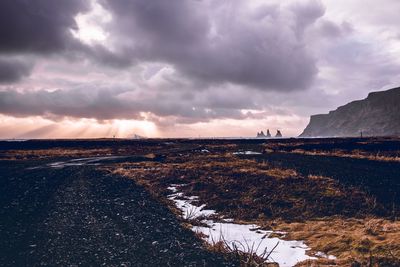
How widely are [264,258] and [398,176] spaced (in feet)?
59.2

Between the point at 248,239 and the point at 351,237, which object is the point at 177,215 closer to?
the point at 248,239

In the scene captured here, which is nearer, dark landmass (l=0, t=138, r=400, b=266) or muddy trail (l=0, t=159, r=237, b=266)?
muddy trail (l=0, t=159, r=237, b=266)

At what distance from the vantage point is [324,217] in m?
13.9

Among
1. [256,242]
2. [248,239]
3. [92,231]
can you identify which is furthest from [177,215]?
[256,242]

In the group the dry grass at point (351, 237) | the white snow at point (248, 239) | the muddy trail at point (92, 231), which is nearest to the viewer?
the dry grass at point (351, 237)

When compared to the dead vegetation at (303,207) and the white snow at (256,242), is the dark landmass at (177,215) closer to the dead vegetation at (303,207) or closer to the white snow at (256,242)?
the dead vegetation at (303,207)

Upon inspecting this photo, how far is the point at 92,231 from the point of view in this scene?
11984 mm

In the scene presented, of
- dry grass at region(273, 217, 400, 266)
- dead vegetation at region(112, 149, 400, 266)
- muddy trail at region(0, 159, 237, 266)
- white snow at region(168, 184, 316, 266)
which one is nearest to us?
dry grass at region(273, 217, 400, 266)

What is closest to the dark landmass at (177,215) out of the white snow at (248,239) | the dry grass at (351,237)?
the dry grass at (351,237)

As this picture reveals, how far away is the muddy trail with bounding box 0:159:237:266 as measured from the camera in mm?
9492

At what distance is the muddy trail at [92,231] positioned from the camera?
949 cm

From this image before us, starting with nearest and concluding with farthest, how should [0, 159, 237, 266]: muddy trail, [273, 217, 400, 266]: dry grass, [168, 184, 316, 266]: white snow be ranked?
1. [273, 217, 400, 266]: dry grass
2. [0, 159, 237, 266]: muddy trail
3. [168, 184, 316, 266]: white snow

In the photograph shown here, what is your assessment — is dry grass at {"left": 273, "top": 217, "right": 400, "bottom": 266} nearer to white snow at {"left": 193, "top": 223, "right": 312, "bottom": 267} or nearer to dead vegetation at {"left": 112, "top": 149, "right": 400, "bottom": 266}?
dead vegetation at {"left": 112, "top": 149, "right": 400, "bottom": 266}

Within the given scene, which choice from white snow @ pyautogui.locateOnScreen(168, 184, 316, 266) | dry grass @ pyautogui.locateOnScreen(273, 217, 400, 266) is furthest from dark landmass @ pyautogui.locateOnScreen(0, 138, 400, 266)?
white snow @ pyautogui.locateOnScreen(168, 184, 316, 266)
